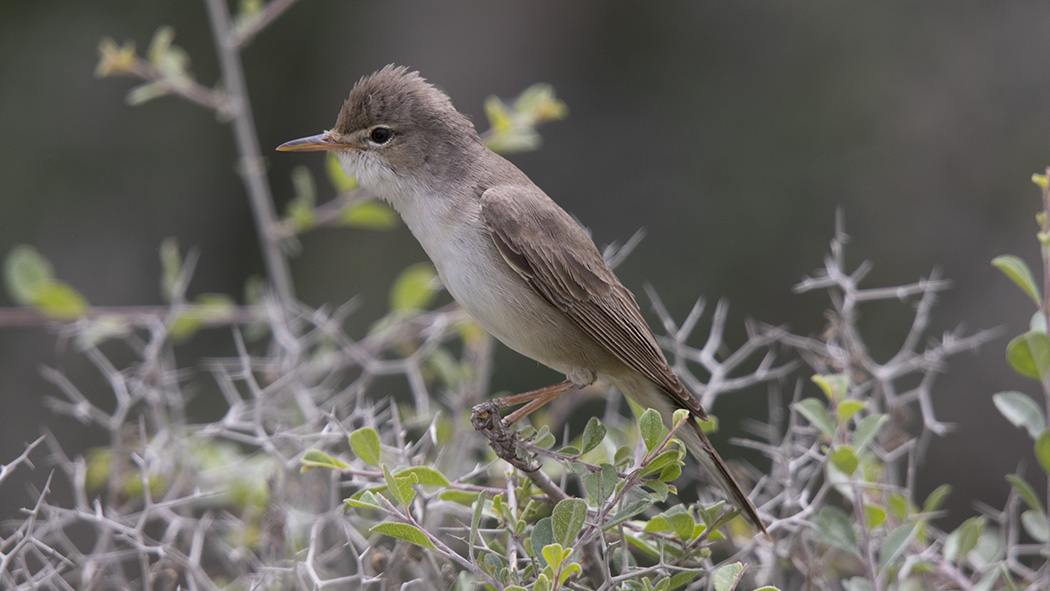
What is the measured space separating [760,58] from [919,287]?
240 inches

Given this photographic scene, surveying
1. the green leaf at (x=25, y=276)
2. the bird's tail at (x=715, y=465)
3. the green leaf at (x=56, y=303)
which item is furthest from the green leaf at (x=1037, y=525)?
the green leaf at (x=25, y=276)

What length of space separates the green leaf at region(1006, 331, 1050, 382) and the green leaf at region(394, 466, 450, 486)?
4.71 ft

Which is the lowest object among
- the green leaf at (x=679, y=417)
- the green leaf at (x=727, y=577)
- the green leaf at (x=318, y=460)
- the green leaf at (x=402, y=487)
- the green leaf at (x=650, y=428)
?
the green leaf at (x=727, y=577)

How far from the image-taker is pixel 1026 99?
820 cm

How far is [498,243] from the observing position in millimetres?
3379

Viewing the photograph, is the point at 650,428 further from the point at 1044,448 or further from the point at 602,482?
the point at 1044,448

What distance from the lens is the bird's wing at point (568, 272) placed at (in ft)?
11.1

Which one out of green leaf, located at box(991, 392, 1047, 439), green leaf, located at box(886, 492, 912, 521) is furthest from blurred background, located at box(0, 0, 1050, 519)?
green leaf, located at box(991, 392, 1047, 439)

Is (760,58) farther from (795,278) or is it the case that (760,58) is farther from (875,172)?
(795,278)

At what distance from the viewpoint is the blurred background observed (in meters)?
7.62

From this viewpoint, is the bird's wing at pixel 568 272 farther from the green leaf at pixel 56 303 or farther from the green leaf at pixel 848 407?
the green leaf at pixel 56 303

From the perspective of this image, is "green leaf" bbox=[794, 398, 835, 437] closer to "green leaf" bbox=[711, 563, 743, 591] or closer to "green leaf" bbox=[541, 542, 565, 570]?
"green leaf" bbox=[711, 563, 743, 591]

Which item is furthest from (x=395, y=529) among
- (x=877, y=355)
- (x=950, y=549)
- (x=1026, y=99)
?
(x=1026, y=99)

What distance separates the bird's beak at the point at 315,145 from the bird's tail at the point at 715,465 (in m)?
1.55
